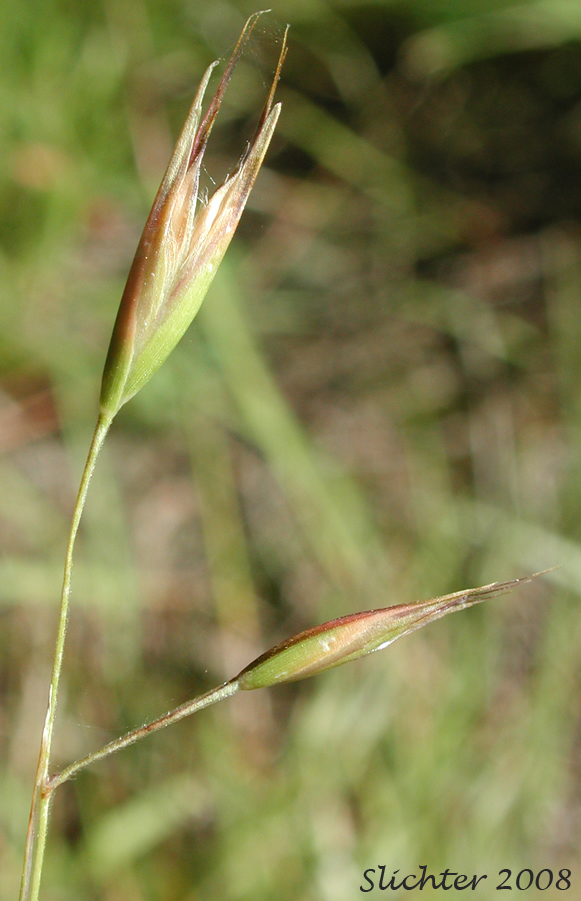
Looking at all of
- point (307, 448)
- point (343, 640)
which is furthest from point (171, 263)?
point (307, 448)

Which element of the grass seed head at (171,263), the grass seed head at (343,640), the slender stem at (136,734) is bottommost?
the slender stem at (136,734)

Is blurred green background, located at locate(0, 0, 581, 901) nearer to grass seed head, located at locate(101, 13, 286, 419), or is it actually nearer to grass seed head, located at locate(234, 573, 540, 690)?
grass seed head, located at locate(234, 573, 540, 690)

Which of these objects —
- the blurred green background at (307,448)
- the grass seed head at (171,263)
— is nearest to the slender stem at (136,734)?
the grass seed head at (171,263)

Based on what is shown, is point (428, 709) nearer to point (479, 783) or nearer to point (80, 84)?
point (479, 783)

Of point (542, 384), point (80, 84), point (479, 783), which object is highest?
point (80, 84)

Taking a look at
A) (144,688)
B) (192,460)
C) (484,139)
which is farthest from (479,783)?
(484,139)

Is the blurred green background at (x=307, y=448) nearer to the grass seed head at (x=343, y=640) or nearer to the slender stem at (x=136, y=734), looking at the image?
the grass seed head at (x=343, y=640)

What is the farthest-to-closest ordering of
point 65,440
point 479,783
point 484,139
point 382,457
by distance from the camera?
point 484,139 < point 382,457 < point 65,440 < point 479,783

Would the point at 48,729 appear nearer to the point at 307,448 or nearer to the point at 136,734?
the point at 136,734
